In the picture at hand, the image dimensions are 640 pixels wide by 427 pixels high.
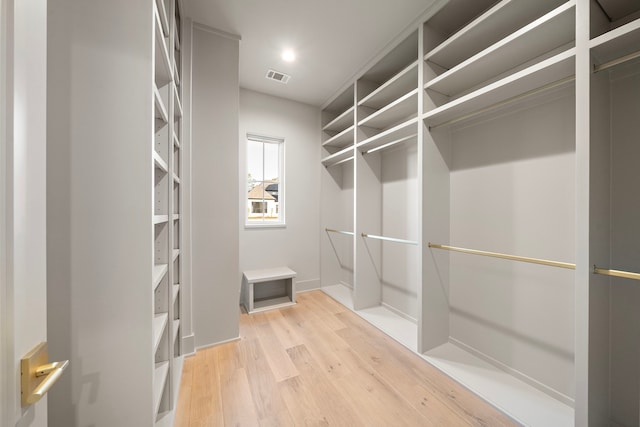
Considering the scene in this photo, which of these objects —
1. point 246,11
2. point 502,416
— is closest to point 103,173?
point 246,11

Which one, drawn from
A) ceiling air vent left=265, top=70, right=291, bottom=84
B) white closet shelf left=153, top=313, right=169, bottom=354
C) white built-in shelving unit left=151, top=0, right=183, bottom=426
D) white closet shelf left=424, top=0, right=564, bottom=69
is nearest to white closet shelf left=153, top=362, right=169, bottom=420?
white built-in shelving unit left=151, top=0, right=183, bottom=426

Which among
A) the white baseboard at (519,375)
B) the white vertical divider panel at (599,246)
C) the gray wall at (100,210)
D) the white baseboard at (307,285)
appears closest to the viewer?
the gray wall at (100,210)

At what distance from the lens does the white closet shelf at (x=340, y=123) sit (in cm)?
304

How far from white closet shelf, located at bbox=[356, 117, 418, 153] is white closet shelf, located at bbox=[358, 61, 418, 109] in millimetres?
436

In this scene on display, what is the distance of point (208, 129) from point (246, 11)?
101cm

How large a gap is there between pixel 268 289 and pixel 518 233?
2764 mm

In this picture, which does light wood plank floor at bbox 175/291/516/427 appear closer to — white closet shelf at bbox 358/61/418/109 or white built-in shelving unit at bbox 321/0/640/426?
white built-in shelving unit at bbox 321/0/640/426

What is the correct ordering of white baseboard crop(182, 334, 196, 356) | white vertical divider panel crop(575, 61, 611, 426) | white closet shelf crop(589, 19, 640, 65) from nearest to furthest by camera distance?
white closet shelf crop(589, 19, 640, 65) → white vertical divider panel crop(575, 61, 611, 426) → white baseboard crop(182, 334, 196, 356)

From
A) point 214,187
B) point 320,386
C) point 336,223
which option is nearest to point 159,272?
point 214,187

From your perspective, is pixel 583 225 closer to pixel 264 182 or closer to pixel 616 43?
pixel 616 43

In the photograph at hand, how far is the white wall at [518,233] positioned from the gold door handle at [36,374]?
2.27 metres

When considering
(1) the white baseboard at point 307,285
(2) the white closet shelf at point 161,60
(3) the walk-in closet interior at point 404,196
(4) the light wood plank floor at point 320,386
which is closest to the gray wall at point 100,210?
(3) the walk-in closet interior at point 404,196

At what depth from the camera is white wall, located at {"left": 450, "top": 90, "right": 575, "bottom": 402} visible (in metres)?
1.45

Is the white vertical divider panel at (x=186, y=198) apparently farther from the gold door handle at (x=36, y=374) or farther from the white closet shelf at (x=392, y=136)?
the white closet shelf at (x=392, y=136)
